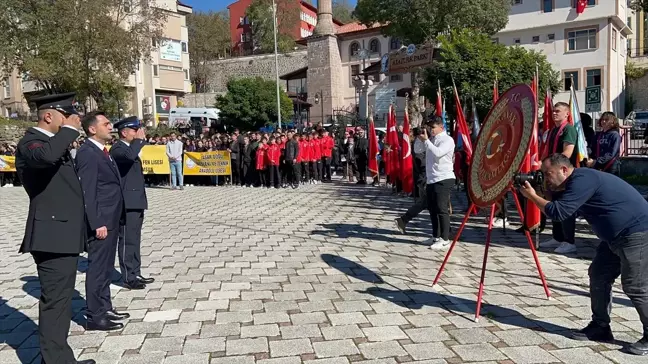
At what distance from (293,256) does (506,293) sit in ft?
10.2

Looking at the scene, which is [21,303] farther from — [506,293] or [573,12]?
[573,12]

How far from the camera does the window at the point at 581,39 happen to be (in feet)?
140

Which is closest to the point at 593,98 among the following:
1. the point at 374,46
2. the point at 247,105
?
the point at 247,105

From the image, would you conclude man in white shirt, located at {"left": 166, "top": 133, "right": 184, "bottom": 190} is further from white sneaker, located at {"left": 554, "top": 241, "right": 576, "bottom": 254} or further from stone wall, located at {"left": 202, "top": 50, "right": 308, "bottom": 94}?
stone wall, located at {"left": 202, "top": 50, "right": 308, "bottom": 94}

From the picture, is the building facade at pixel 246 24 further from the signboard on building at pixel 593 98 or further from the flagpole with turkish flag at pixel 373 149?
the signboard on building at pixel 593 98

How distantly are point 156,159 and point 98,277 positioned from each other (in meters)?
15.1

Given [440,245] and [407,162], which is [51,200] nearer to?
[440,245]

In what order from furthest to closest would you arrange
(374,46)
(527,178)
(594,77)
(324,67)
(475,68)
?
1. (374,46)
2. (324,67)
3. (594,77)
4. (475,68)
5. (527,178)

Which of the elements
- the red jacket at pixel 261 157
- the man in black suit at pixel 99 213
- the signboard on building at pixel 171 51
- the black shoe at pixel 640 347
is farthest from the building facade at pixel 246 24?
the black shoe at pixel 640 347

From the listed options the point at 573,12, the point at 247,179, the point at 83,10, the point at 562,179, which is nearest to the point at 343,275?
the point at 562,179

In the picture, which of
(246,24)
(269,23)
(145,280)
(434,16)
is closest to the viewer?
(145,280)

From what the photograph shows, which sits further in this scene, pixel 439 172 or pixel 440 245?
pixel 440 245

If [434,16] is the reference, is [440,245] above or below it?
below

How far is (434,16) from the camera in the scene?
116 feet
